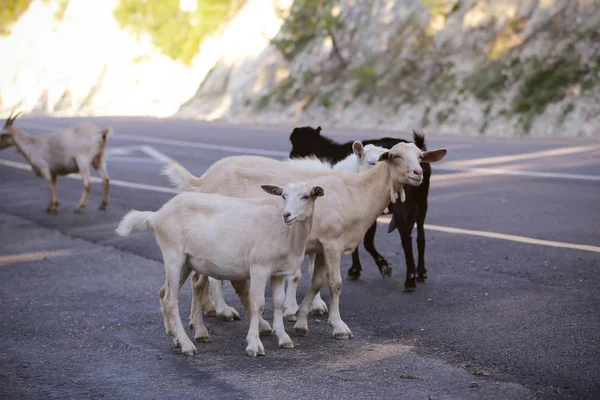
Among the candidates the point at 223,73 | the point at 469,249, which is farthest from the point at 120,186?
the point at 223,73

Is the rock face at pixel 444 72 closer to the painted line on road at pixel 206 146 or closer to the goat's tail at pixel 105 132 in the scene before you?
the painted line on road at pixel 206 146

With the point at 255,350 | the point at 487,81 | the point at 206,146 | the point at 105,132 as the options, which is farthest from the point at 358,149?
the point at 487,81

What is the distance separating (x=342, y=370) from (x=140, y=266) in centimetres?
468

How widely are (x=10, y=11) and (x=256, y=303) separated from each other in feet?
249

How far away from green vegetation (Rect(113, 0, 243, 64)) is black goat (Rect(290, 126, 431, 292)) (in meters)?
41.5

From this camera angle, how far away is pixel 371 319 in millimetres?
7777

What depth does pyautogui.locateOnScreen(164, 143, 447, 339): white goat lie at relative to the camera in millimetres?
7531

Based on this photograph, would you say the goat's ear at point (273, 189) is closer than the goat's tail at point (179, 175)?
Yes

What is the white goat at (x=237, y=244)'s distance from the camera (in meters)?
6.96

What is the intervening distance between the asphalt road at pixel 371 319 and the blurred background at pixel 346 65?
10046 mm

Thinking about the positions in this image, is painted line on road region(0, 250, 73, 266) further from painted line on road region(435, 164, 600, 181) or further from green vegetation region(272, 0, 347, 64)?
green vegetation region(272, 0, 347, 64)

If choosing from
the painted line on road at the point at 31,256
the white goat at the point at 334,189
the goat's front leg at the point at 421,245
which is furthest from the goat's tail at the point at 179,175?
the painted line on road at the point at 31,256

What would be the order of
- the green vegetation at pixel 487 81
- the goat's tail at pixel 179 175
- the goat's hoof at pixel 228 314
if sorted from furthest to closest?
the green vegetation at pixel 487 81, the goat's tail at pixel 179 175, the goat's hoof at pixel 228 314

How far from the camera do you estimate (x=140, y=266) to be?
10.5 m
